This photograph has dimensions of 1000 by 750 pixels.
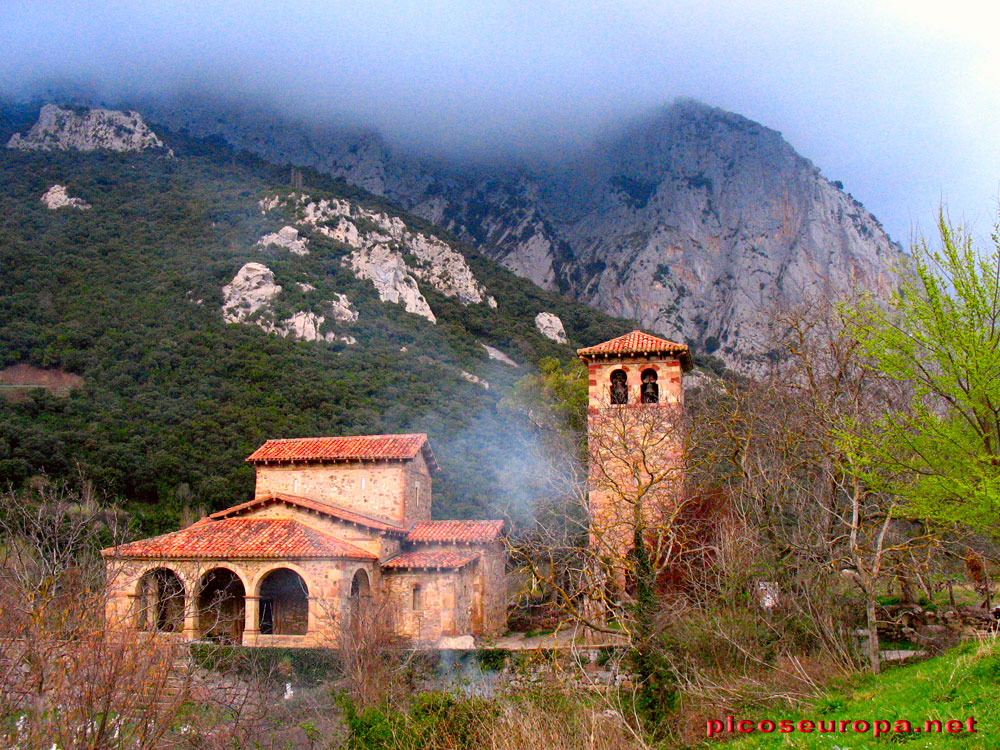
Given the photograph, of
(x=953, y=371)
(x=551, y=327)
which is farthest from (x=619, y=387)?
Answer: (x=551, y=327)

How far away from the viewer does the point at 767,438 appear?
18.0 meters

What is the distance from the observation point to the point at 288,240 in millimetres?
62500

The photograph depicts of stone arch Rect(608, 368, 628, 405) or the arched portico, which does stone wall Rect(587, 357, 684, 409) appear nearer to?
stone arch Rect(608, 368, 628, 405)

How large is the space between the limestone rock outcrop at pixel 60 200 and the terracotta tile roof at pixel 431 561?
53.9 metres

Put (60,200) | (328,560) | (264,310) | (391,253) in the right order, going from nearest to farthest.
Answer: (328,560) → (264,310) → (60,200) → (391,253)

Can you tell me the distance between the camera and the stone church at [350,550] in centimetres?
1939

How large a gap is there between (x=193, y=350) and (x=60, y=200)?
27393mm

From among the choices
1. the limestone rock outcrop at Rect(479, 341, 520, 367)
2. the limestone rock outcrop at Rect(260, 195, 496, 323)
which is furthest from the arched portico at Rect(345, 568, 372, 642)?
the limestone rock outcrop at Rect(260, 195, 496, 323)

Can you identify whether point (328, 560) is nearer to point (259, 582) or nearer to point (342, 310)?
point (259, 582)

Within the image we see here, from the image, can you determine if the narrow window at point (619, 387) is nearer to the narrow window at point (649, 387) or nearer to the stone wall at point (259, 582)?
the narrow window at point (649, 387)

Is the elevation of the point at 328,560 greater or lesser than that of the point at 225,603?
greater

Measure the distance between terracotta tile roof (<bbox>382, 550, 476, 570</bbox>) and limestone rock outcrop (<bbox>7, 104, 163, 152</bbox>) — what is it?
68.4 metres

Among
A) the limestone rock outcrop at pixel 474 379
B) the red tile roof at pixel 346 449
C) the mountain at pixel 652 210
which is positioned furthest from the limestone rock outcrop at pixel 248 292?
the mountain at pixel 652 210

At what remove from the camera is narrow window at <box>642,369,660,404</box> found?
2377 cm
